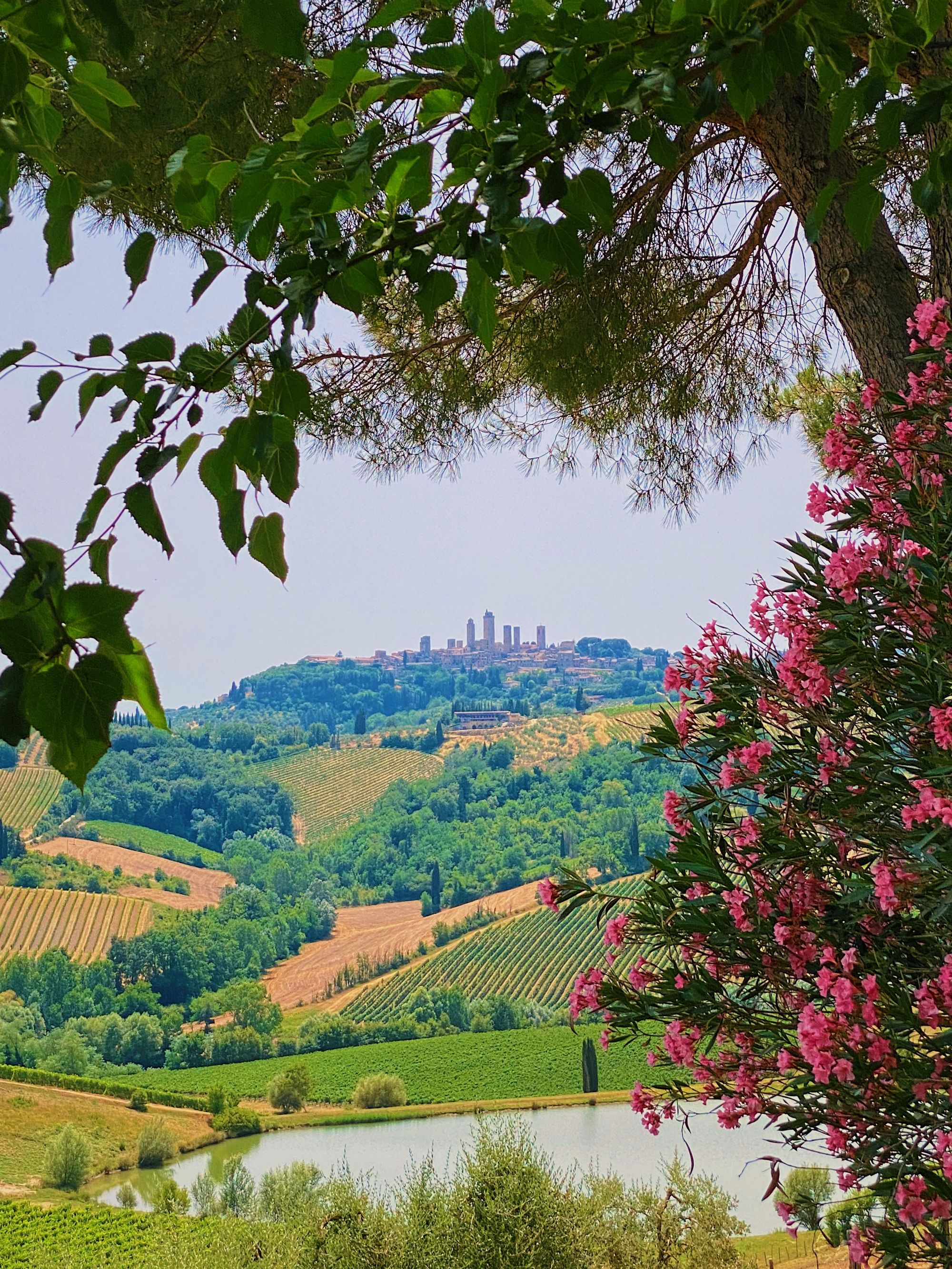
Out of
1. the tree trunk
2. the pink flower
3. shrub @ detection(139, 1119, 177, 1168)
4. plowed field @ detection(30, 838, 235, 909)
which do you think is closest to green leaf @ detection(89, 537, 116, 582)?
the pink flower

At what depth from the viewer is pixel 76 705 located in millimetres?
325

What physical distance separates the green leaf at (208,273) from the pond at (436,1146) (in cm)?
2486

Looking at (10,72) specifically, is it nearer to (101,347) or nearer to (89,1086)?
(101,347)

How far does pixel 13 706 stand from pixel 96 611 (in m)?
0.04

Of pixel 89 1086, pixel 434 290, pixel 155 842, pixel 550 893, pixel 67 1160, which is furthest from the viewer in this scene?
pixel 155 842

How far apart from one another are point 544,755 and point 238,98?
1390 inches

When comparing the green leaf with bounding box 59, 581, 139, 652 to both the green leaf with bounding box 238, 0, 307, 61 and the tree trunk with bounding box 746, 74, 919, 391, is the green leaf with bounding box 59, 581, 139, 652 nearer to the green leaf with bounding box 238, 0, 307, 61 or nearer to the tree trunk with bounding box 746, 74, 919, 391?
the green leaf with bounding box 238, 0, 307, 61

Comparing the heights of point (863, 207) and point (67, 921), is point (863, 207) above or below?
above

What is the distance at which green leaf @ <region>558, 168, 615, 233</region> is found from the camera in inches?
20.0

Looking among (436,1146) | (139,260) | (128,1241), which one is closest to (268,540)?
(139,260)

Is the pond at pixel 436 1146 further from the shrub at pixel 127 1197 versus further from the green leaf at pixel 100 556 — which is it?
the green leaf at pixel 100 556

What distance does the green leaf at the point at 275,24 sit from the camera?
369 millimetres

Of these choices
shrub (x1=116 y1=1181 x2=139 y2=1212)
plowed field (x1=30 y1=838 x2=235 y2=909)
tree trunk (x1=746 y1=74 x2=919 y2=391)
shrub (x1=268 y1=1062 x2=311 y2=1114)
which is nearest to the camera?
tree trunk (x1=746 y1=74 x2=919 y2=391)

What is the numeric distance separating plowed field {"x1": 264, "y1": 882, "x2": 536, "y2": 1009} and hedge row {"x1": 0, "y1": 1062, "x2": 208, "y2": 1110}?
594cm
